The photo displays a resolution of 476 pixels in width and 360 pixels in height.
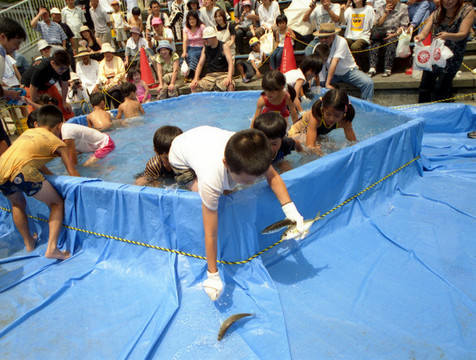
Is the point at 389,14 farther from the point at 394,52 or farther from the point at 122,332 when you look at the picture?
the point at 122,332

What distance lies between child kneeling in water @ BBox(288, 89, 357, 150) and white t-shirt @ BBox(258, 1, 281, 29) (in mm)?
4989

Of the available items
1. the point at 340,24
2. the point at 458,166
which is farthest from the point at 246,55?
the point at 458,166

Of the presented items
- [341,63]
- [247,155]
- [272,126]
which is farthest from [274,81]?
[341,63]

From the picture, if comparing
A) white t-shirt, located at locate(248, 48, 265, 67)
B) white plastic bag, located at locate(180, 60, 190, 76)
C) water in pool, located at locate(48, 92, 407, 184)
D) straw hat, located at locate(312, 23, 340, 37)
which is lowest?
water in pool, located at locate(48, 92, 407, 184)

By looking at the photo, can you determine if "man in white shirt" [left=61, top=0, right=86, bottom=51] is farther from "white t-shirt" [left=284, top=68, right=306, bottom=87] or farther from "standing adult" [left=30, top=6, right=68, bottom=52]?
"white t-shirt" [left=284, top=68, right=306, bottom=87]

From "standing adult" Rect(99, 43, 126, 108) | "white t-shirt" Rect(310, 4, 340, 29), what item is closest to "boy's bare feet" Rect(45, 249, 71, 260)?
"standing adult" Rect(99, 43, 126, 108)

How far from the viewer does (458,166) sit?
3.83 m

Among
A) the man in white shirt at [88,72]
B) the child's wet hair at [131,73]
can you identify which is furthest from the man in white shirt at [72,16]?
the child's wet hair at [131,73]

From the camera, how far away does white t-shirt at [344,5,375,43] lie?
672 centimetres

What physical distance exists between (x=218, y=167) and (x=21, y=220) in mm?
2291

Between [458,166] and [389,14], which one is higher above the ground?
[389,14]

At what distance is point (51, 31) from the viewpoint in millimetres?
9125

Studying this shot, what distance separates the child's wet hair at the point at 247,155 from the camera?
1.94 metres

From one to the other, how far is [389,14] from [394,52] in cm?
82
